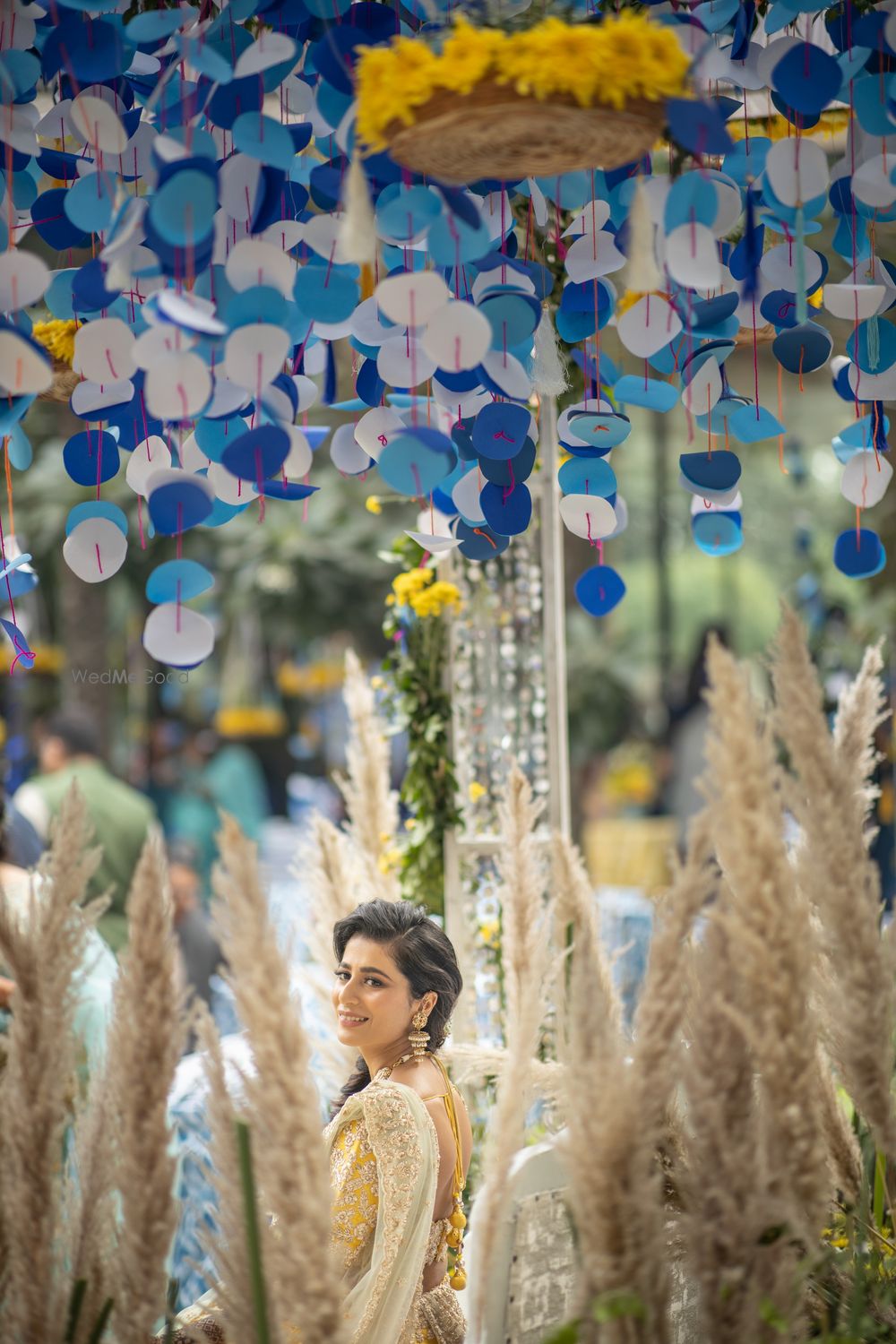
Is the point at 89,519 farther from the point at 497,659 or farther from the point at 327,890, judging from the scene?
the point at 497,659

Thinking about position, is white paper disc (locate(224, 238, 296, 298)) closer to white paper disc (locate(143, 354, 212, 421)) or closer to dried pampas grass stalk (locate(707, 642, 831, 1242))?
white paper disc (locate(143, 354, 212, 421))

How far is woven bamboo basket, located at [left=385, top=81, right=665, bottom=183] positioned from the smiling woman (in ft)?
3.87

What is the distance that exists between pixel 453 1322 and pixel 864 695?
1090 millimetres

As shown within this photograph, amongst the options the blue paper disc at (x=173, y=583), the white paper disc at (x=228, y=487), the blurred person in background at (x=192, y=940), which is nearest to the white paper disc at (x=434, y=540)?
the white paper disc at (x=228, y=487)

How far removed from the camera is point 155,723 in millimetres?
9648

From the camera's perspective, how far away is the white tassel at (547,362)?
2.03 m

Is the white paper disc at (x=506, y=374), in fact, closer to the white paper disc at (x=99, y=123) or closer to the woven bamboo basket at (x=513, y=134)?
the woven bamboo basket at (x=513, y=134)

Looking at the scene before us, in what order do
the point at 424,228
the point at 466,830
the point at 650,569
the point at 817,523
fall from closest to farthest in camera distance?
the point at 424,228 → the point at 466,830 → the point at 817,523 → the point at 650,569

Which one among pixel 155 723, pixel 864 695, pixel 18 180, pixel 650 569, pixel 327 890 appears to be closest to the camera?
pixel 864 695

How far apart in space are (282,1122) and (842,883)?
0.61 m

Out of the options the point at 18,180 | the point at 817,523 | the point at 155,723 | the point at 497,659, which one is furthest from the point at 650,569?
the point at 18,180

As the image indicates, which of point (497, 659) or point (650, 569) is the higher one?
point (650, 569)

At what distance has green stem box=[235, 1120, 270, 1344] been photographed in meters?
1.34

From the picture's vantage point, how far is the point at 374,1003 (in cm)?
217
